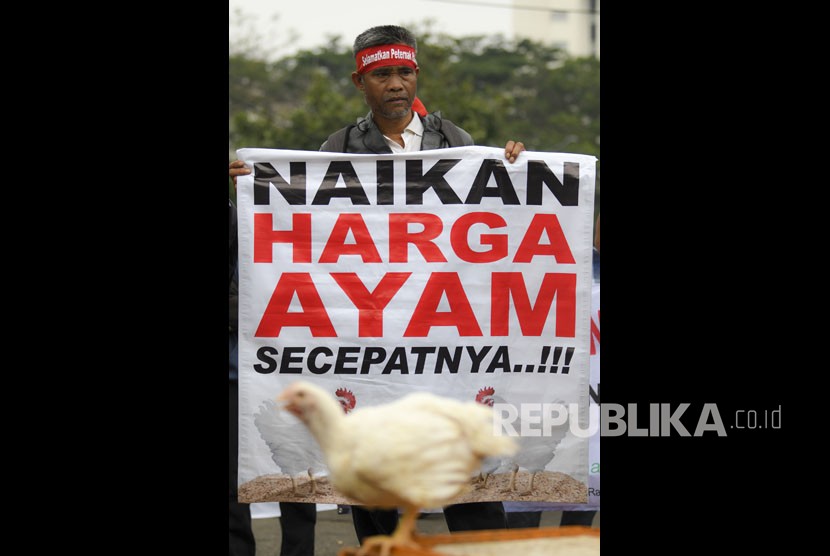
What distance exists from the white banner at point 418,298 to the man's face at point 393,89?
0.32 meters

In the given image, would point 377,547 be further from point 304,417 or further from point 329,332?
point 329,332

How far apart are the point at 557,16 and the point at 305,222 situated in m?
35.5

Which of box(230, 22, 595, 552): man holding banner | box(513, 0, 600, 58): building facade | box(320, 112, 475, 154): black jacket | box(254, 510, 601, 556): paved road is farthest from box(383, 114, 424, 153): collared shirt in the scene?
box(513, 0, 600, 58): building facade

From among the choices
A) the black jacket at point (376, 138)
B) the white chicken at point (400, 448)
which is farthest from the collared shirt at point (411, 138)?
the white chicken at point (400, 448)

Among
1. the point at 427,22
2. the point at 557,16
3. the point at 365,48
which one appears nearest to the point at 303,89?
the point at 427,22

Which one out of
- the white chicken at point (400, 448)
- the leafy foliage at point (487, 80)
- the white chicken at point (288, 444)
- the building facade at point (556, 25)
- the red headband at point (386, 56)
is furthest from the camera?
the building facade at point (556, 25)

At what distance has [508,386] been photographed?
4.66m

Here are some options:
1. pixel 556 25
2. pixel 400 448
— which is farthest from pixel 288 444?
pixel 556 25

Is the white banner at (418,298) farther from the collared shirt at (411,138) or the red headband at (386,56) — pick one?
the red headband at (386,56)

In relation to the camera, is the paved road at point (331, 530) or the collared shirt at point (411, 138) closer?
the collared shirt at point (411, 138)

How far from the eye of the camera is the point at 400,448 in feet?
9.55

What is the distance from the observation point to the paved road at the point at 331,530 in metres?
6.20

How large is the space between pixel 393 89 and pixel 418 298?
107 centimetres

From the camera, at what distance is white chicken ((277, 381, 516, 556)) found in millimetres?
2914
